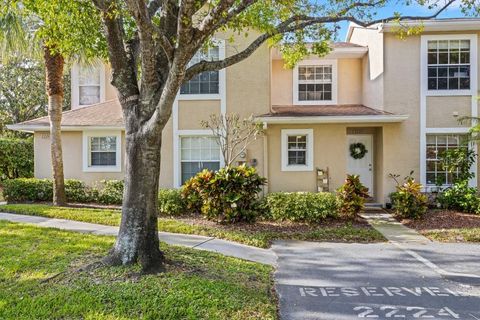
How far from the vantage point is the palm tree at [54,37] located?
6602 mm

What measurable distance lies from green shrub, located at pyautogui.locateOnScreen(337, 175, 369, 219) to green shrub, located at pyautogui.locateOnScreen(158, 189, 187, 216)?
5079mm

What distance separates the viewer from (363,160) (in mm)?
14750

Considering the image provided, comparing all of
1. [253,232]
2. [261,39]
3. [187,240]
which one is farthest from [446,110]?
[187,240]

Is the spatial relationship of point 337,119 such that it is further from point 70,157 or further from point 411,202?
point 70,157

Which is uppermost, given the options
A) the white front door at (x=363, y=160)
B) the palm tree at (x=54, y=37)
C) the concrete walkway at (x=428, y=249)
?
the palm tree at (x=54, y=37)

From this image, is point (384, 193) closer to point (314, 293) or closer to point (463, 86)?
point (463, 86)

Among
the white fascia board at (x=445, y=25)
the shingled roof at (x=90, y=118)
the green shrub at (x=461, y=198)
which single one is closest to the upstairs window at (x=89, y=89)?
the shingled roof at (x=90, y=118)

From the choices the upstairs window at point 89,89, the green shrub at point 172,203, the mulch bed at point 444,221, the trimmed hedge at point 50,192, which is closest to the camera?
the mulch bed at point 444,221

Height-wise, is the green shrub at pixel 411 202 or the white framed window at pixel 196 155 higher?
the white framed window at pixel 196 155

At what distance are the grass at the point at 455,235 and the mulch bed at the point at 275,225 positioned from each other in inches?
65.9

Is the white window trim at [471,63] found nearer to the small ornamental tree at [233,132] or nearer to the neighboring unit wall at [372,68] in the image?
the neighboring unit wall at [372,68]

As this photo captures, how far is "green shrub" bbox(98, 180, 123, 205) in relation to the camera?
13.3m

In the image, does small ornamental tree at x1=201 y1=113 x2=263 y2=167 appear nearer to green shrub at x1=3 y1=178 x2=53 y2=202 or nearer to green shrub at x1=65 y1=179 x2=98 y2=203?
green shrub at x1=65 y1=179 x2=98 y2=203

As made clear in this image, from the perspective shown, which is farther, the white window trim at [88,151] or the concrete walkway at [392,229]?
the white window trim at [88,151]
